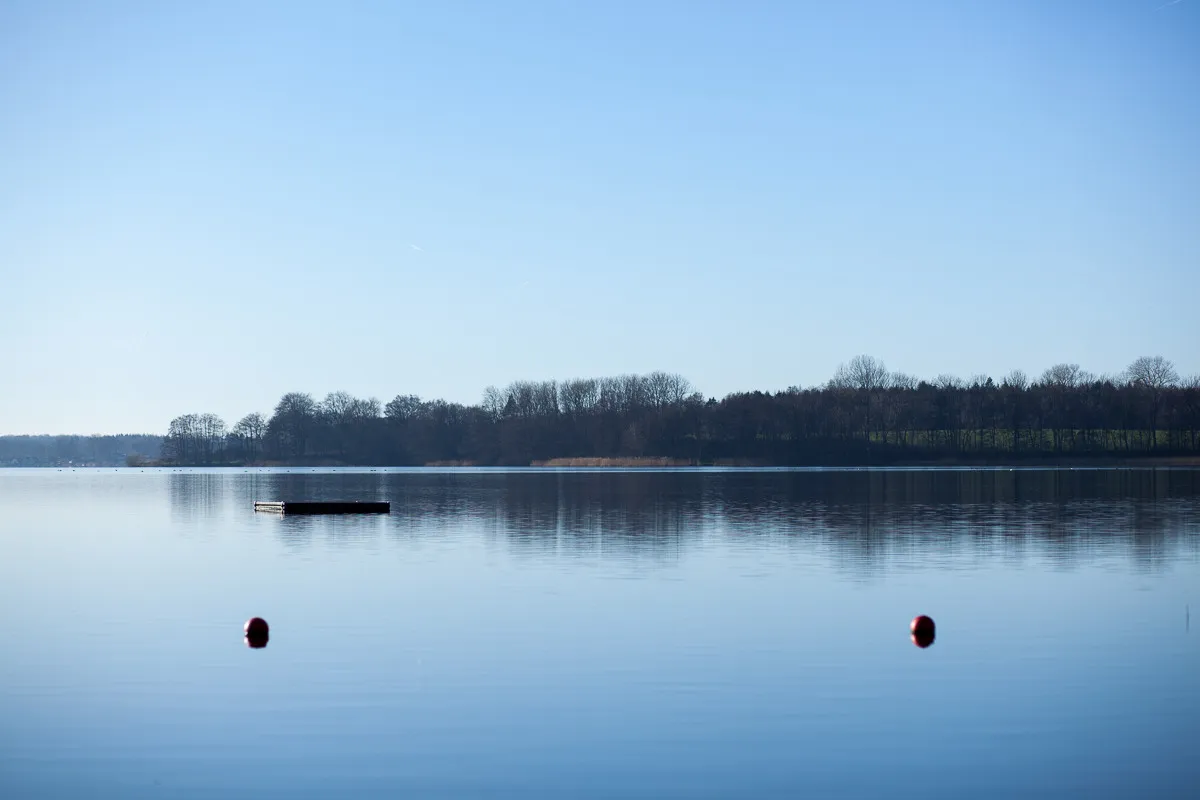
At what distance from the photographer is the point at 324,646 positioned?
56.2ft

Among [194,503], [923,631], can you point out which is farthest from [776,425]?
[923,631]

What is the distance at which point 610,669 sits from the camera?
1527 centimetres

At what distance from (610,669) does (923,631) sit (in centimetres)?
474

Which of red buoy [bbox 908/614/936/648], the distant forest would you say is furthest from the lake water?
the distant forest

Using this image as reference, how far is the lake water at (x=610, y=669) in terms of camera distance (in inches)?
427

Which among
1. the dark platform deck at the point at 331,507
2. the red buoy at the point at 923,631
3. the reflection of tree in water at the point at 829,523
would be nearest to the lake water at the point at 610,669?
the red buoy at the point at 923,631

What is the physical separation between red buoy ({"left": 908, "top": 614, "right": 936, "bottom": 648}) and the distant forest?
118 meters

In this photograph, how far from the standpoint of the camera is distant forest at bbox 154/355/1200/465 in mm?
132625

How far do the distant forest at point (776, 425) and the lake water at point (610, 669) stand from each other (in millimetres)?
105639

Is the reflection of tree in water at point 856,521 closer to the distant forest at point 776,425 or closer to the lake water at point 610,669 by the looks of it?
the lake water at point 610,669

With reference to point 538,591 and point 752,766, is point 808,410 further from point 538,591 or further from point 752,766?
point 752,766

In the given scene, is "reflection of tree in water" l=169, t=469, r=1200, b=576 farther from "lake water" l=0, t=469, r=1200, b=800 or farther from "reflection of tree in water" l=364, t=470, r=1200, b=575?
"lake water" l=0, t=469, r=1200, b=800

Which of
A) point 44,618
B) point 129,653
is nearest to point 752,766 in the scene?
point 129,653

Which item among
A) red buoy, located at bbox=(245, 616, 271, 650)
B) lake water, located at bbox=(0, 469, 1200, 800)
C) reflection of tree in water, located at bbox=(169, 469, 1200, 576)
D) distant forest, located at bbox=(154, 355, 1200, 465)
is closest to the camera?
lake water, located at bbox=(0, 469, 1200, 800)
